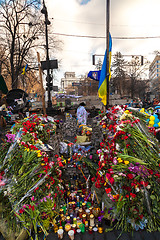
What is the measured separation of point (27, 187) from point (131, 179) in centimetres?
194

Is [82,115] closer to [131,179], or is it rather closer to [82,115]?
[82,115]

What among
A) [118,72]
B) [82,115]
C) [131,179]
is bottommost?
[131,179]

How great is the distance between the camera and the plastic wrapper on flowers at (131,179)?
2.85 m

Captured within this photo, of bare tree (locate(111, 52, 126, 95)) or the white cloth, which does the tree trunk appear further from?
bare tree (locate(111, 52, 126, 95))

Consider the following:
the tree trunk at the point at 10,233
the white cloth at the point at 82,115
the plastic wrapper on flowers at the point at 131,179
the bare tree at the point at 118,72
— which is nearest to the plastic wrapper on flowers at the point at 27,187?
the tree trunk at the point at 10,233

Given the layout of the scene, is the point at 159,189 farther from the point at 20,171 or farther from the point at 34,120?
the point at 34,120

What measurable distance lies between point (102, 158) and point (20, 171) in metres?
1.67

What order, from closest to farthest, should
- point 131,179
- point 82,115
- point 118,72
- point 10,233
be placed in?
point 10,233, point 131,179, point 82,115, point 118,72

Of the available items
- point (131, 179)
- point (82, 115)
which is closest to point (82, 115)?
point (82, 115)

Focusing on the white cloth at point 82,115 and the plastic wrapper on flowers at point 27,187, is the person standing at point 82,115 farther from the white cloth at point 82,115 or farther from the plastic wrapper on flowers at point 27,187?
the plastic wrapper on flowers at point 27,187

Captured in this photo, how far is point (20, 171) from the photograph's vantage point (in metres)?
3.07

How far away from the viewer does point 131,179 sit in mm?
2943

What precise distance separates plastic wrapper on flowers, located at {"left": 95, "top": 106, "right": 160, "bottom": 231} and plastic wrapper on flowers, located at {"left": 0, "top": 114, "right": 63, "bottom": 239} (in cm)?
103

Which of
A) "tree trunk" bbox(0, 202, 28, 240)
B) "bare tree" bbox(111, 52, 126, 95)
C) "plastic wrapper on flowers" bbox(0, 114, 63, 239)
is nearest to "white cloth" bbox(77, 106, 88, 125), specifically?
"plastic wrapper on flowers" bbox(0, 114, 63, 239)
